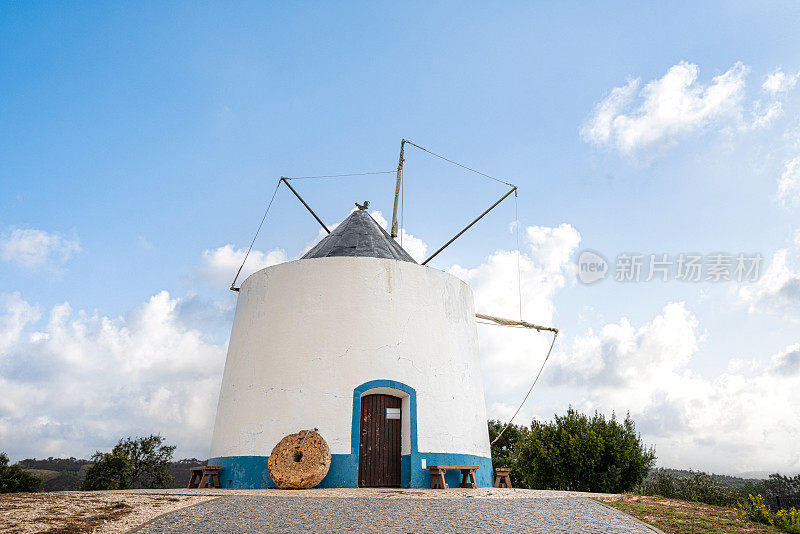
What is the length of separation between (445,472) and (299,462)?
4226 mm

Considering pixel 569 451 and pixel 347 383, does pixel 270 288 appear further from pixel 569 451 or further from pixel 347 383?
pixel 569 451

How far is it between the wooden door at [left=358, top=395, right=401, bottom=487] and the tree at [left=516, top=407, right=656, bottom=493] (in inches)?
406

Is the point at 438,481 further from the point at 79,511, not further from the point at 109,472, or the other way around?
the point at 109,472

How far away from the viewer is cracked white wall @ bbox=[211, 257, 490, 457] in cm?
1558

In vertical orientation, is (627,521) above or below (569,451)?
below

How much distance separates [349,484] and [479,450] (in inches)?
176

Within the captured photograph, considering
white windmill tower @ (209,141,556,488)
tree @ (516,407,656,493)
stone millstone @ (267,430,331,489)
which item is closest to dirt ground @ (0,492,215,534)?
stone millstone @ (267,430,331,489)

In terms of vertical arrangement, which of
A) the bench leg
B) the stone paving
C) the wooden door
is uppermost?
the wooden door

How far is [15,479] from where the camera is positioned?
27.9m

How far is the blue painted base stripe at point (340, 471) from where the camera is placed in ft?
48.4

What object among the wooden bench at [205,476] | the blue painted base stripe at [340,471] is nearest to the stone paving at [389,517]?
the blue painted base stripe at [340,471]

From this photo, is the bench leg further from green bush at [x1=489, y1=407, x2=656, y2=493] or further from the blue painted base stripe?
green bush at [x1=489, y1=407, x2=656, y2=493]

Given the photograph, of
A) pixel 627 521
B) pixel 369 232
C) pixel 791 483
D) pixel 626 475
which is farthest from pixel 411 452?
pixel 791 483

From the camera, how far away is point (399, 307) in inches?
670
